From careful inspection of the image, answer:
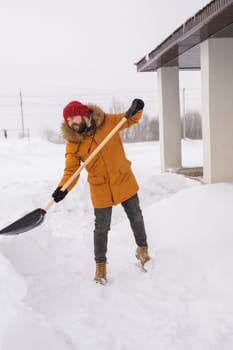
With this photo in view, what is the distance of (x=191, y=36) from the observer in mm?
5680

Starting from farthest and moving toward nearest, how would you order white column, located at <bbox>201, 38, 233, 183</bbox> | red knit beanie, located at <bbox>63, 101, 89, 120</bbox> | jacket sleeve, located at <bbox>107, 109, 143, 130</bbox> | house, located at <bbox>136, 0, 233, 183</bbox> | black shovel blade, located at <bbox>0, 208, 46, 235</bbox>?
1. white column, located at <bbox>201, 38, 233, 183</bbox>
2. house, located at <bbox>136, 0, 233, 183</bbox>
3. black shovel blade, located at <bbox>0, 208, 46, 235</bbox>
4. jacket sleeve, located at <bbox>107, 109, 143, 130</bbox>
5. red knit beanie, located at <bbox>63, 101, 89, 120</bbox>

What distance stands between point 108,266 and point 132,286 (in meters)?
0.58

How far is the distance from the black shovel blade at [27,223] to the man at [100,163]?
0.89 feet

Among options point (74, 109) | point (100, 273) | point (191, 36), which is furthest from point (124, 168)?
point (191, 36)

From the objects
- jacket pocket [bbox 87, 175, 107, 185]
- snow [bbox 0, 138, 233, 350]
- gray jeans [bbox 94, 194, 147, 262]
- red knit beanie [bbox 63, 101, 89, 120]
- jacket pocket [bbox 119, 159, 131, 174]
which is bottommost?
snow [bbox 0, 138, 233, 350]

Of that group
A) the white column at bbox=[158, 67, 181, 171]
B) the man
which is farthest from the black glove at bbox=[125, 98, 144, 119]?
the white column at bbox=[158, 67, 181, 171]

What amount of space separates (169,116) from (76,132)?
584 cm

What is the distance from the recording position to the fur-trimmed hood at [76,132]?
127 inches

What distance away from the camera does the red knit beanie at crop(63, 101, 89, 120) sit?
3.12 metres

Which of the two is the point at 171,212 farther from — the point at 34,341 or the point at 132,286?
the point at 34,341

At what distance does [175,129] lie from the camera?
885 centimetres

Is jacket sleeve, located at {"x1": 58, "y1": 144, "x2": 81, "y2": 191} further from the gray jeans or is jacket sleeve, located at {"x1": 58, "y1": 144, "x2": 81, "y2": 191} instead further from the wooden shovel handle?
the gray jeans

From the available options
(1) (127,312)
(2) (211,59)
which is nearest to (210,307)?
(1) (127,312)

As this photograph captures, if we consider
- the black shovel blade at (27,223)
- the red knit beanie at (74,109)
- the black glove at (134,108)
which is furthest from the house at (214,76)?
the black shovel blade at (27,223)
